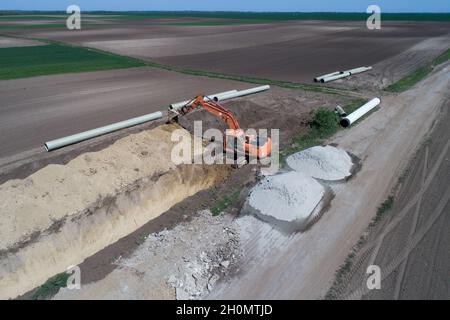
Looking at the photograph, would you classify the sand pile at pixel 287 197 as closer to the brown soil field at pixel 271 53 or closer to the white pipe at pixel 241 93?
the white pipe at pixel 241 93

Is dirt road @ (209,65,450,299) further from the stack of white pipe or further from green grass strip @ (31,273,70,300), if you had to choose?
the stack of white pipe

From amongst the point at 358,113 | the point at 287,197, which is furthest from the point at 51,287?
the point at 358,113

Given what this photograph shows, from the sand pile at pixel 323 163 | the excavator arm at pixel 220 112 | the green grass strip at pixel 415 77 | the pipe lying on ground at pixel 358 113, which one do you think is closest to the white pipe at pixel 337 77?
the green grass strip at pixel 415 77

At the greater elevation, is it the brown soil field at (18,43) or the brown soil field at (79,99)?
the brown soil field at (18,43)

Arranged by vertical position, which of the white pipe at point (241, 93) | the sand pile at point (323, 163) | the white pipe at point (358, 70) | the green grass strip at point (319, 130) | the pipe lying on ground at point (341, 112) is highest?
the white pipe at point (358, 70)

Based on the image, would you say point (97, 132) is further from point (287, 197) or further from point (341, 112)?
point (341, 112)
